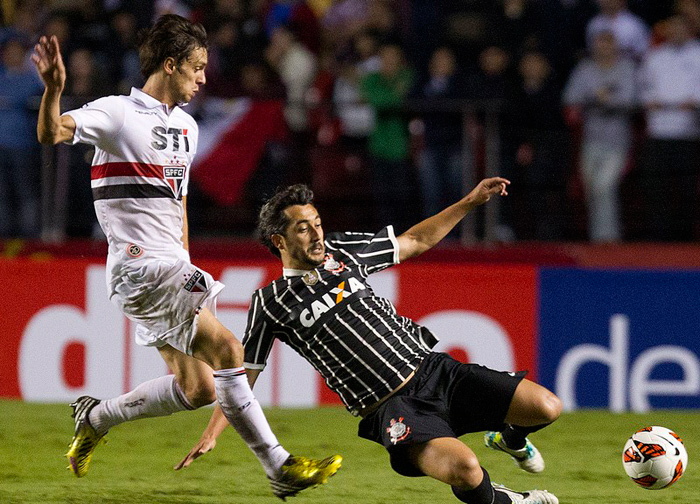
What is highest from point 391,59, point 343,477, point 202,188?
point 391,59

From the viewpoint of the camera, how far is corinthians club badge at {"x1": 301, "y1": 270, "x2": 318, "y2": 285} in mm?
5488

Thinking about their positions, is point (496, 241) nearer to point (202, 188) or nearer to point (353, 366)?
point (202, 188)

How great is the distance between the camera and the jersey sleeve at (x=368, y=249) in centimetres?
569

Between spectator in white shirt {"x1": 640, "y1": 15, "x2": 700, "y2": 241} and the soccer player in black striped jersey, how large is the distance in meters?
4.31

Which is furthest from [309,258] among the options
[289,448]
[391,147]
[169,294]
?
[391,147]

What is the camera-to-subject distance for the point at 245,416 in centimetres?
529

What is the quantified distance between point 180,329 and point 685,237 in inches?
219

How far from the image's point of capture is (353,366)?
5344 mm

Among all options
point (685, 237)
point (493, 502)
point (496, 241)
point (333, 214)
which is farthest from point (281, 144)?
point (493, 502)

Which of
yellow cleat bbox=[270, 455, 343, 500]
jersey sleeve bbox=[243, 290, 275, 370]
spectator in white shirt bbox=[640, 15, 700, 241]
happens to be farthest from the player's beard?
spectator in white shirt bbox=[640, 15, 700, 241]

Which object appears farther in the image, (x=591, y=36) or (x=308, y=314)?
(x=591, y=36)

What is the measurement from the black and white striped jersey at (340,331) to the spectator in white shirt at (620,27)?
17.6 feet

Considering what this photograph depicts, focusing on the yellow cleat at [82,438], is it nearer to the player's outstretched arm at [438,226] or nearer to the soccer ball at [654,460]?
the player's outstretched arm at [438,226]

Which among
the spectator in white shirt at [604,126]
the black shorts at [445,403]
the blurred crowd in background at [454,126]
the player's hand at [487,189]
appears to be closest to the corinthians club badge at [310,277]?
the black shorts at [445,403]
